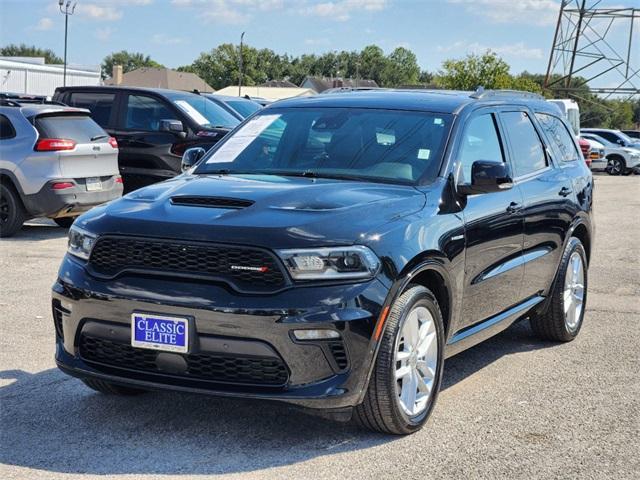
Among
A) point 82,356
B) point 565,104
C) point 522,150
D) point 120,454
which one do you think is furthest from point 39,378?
point 565,104

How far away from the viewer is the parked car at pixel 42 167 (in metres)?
12.0

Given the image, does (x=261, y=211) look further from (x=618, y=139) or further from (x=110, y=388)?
(x=618, y=139)

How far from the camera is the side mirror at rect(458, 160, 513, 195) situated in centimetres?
553

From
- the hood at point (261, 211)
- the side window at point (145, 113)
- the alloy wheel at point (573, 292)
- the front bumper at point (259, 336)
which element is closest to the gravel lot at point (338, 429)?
the front bumper at point (259, 336)

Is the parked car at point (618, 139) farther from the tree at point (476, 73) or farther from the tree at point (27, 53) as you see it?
the tree at point (27, 53)

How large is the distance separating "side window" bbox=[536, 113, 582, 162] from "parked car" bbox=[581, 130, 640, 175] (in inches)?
1202

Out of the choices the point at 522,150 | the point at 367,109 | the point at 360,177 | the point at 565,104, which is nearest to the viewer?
the point at 360,177

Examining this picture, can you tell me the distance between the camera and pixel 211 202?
4930 mm

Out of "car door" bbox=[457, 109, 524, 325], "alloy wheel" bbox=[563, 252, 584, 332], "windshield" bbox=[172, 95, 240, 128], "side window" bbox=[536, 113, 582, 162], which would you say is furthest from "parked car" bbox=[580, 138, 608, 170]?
"car door" bbox=[457, 109, 524, 325]

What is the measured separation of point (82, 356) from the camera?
4.87m

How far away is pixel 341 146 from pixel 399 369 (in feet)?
5.25

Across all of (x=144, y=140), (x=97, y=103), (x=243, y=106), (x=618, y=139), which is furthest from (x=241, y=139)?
(x=618, y=139)

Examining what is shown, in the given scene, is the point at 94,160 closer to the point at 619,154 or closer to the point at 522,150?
the point at 522,150

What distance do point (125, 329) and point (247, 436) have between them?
817 mm
